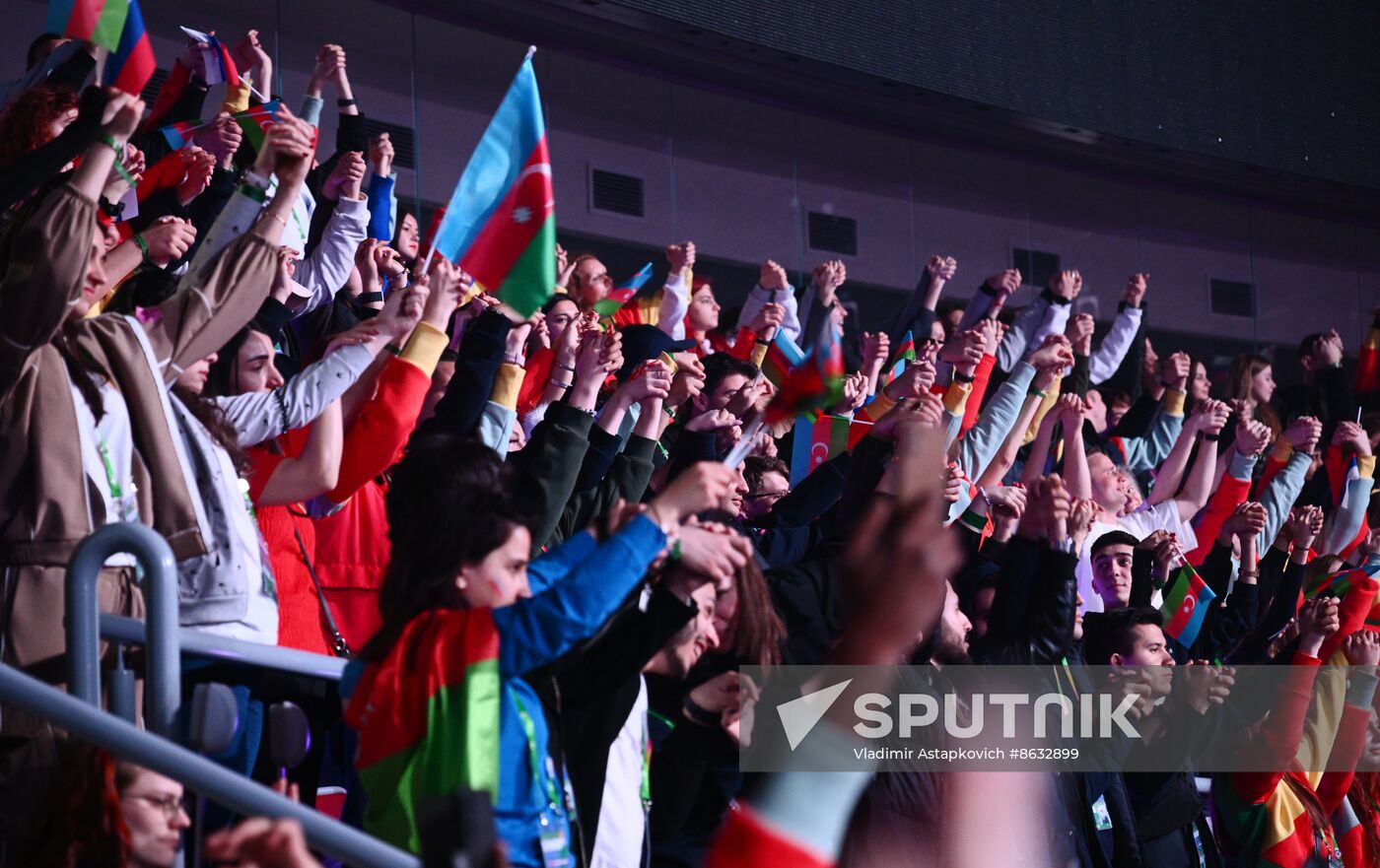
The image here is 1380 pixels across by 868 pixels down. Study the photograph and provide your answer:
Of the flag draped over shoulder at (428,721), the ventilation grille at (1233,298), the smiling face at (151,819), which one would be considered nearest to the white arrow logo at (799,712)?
the flag draped over shoulder at (428,721)

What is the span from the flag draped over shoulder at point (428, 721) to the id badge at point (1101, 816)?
197 centimetres

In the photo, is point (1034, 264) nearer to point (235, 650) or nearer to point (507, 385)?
point (507, 385)

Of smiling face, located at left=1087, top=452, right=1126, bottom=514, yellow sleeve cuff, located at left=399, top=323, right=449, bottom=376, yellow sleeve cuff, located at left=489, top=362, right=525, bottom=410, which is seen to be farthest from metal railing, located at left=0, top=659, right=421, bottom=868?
smiling face, located at left=1087, top=452, right=1126, bottom=514

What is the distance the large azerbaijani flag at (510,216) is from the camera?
326cm

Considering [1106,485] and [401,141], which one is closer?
[1106,485]

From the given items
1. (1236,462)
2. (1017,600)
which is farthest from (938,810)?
(1236,462)

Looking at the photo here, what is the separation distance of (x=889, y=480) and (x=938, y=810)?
64 cm

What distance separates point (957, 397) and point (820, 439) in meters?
0.55

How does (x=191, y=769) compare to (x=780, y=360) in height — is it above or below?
below

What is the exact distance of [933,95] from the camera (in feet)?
27.7

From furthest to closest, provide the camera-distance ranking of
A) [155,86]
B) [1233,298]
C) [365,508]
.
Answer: [1233,298], [155,86], [365,508]

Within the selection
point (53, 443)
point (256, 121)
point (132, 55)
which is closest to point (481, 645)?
point (53, 443)

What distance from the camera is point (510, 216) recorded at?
3.38 m

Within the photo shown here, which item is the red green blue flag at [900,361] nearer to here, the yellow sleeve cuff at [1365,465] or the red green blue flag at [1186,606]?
the red green blue flag at [1186,606]
